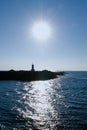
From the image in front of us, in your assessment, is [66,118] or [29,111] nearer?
[66,118]

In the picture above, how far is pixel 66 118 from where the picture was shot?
26688mm

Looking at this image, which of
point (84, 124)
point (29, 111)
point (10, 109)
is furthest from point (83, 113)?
point (10, 109)

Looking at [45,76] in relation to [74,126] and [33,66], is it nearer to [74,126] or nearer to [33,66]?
[33,66]

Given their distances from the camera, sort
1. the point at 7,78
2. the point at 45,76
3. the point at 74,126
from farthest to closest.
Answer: the point at 45,76 → the point at 7,78 → the point at 74,126

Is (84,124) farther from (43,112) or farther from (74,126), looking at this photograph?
(43,112)

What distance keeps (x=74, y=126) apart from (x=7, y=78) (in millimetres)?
92091

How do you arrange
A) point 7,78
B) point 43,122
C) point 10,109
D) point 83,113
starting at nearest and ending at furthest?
point 43,122, point 83,113, point 10,109, point 7,78

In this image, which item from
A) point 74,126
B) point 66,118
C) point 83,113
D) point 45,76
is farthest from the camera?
point 45,76

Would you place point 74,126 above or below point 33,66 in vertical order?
below

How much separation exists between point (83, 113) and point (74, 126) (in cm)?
650

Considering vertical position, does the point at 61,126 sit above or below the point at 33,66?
below

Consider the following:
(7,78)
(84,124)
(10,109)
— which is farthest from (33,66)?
(84,124)

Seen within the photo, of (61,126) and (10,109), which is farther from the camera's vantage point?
(10,109)

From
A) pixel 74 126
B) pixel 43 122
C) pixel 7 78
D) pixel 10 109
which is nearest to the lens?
pixel 74 126
